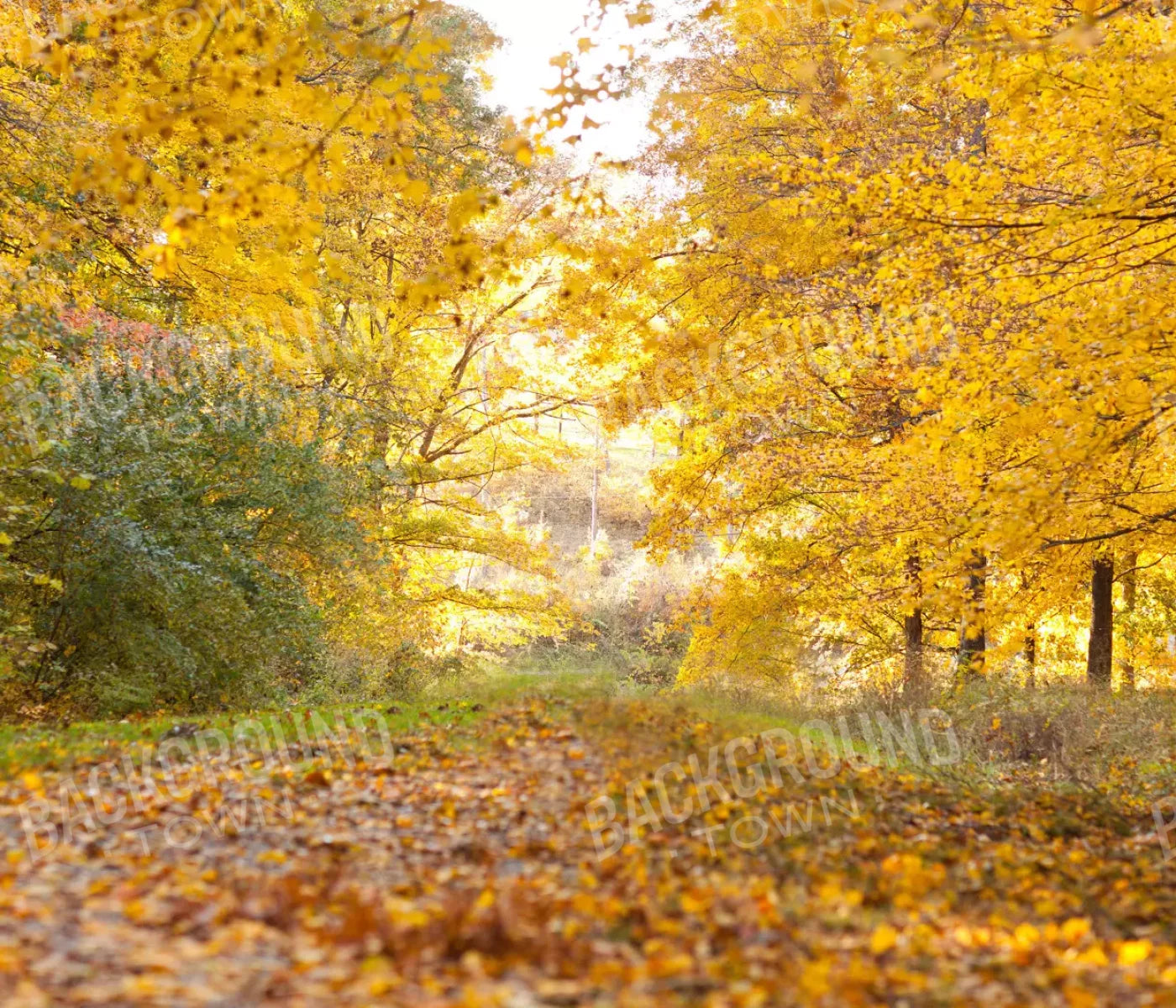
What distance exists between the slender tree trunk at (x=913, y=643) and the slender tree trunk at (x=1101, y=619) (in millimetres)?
2474

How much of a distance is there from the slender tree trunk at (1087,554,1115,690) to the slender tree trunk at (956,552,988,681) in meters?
1.73

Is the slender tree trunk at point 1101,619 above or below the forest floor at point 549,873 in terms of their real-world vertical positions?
above

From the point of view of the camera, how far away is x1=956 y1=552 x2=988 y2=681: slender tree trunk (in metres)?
8.25

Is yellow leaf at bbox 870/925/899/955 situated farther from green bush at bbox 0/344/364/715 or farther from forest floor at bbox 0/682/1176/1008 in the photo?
green bush at bbox 0/344/364/715

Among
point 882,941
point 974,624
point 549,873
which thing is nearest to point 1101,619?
point 974,624

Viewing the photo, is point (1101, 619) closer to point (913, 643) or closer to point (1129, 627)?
point (913, 643)

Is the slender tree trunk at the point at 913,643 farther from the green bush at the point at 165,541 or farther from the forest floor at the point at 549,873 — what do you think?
the green bush at the point at 165,541

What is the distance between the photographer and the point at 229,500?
405 inches

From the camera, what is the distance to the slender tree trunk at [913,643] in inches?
449

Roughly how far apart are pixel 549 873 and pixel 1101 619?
12.7 metres

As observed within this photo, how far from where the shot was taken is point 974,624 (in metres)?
9.14

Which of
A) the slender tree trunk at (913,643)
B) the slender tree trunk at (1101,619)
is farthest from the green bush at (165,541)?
the slender tree trunk at (1101,619)

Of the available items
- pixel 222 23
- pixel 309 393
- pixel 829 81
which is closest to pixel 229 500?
pixel 309 393

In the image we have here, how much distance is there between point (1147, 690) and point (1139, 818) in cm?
810
